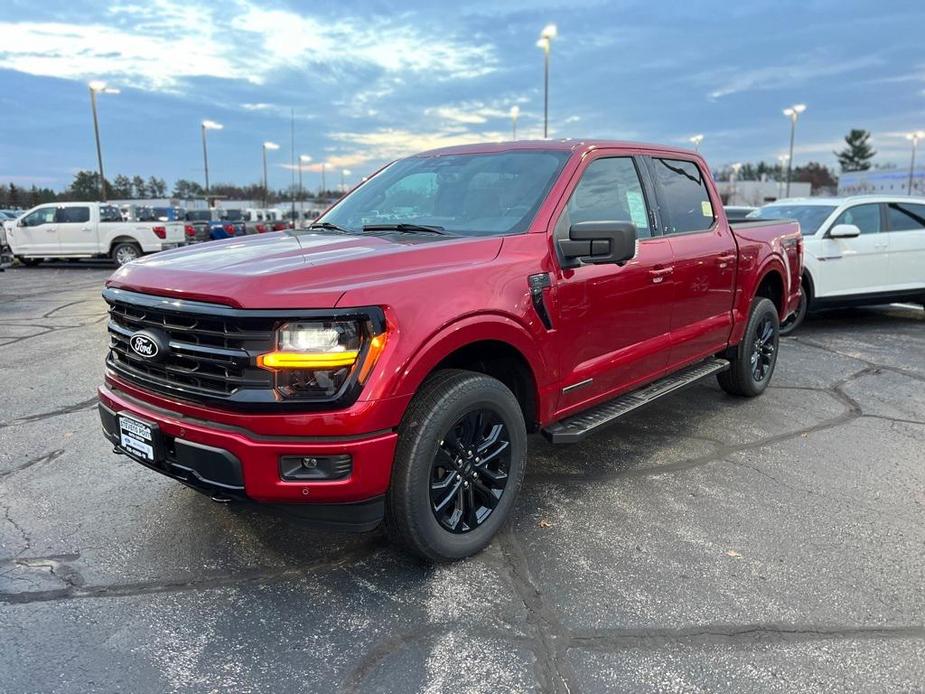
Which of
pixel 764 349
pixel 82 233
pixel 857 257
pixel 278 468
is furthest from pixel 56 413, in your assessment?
pixel 82 233

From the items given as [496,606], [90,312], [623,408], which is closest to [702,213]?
[623,408]

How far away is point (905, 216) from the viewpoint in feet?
31.9

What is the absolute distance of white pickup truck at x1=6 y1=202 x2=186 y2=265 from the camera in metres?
19.0

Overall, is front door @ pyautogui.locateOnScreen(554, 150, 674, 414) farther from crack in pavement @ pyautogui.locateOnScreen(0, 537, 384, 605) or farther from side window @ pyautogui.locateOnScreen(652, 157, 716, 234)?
crack in pavement @ pyautogui.locateOnScreen(0, 537, 384, 605)

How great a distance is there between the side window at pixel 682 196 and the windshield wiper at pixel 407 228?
1690 millimetres

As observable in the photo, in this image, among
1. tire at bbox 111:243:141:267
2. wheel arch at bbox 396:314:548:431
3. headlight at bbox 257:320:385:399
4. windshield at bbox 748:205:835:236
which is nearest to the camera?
headlight at bbox 257:320:385:399

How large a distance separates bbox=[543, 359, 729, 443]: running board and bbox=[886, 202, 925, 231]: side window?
602 centimetres

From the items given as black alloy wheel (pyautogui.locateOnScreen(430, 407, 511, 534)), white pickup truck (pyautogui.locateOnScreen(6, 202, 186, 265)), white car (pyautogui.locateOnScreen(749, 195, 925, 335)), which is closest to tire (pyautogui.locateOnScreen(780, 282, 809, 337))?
white car (pyautogui.locateOnScreen(749, 195, 925, 335))

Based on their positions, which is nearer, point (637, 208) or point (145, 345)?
point (145, 345)

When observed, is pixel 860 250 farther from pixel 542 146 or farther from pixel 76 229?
pixel 76 229

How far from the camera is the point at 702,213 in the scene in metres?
5.09

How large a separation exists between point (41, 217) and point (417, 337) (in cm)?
2023

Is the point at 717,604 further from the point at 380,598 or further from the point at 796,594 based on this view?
the point at 380,598

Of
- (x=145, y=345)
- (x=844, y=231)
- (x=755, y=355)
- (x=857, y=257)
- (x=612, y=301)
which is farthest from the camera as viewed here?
(x=857, y=257)
